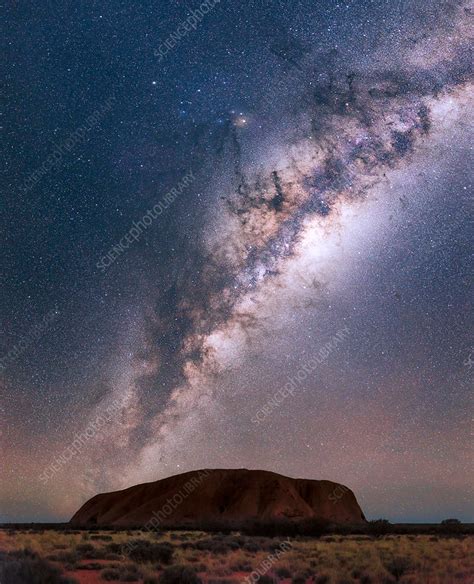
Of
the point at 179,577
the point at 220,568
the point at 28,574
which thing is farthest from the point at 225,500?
the point at 28,574

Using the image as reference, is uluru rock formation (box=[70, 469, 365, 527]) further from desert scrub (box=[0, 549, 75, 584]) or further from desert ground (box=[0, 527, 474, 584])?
desert scrub (box=[0, 549, 75, 584])

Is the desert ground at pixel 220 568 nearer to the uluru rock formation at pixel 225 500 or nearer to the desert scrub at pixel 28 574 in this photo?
the desert scrub at pixel 28 574

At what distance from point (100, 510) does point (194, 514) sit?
20.6 meters

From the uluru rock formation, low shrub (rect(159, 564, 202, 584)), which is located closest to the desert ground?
low shrub (rect(159, 564, 202, 584))

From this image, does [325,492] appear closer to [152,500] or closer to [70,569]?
[152,500]

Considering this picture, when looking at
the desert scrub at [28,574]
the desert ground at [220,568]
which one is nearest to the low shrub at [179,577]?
the desert ground at [220,568]

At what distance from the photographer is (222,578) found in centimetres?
1691

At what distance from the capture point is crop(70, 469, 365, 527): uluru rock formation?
8075 centimetres

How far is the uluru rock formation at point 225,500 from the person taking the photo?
80750mm

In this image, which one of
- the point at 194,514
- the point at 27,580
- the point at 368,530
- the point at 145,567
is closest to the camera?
the point at 27,580

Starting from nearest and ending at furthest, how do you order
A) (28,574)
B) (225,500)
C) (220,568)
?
(28,574) → (220,568) → (225,500)

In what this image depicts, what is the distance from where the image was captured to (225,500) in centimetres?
8638

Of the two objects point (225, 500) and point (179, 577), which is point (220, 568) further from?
point (225, 500)

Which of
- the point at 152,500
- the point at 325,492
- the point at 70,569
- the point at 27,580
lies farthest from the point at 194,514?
the point at 27,580
